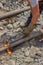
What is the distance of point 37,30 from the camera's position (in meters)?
5.12

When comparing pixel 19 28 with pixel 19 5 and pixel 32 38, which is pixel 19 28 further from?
pixel 19 5

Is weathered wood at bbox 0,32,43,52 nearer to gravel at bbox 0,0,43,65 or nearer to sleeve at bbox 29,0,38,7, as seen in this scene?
gravel at bbox 0,0,43,65

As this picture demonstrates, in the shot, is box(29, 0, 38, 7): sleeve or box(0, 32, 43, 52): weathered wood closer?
box(29, 0, 38, 7): sleeve

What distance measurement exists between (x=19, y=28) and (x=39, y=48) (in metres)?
0.77

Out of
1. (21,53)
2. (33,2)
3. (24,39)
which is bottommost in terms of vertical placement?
(21,53)

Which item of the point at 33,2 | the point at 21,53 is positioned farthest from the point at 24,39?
the point at 33,2

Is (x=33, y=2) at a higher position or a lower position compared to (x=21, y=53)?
higher

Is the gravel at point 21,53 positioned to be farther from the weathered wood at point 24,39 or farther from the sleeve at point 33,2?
the sleeve at point 33,2

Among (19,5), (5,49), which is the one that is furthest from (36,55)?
(19,5)

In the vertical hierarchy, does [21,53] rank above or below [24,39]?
below

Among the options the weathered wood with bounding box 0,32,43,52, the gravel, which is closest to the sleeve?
the weathered wood with bounding box 0,32,43,52

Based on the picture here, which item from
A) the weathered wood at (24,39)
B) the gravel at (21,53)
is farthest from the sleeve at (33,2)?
the gravel at (21,53)

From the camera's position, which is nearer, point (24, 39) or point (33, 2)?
point (33, 2)

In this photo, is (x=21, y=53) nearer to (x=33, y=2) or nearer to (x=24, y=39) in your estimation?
(x=24, y=39)
